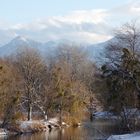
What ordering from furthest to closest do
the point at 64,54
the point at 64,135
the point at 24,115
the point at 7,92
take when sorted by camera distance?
the point at 64,54
the point at 24,115
the point at 7,92
the point at 64,135

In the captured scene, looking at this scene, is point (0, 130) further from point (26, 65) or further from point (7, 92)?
point (26, 65)

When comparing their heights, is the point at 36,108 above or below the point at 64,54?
below

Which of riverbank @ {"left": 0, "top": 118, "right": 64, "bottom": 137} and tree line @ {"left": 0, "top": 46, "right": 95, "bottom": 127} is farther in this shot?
tree line @ {"left": 0, "top": 46, "right": 95, "bottom": 127}

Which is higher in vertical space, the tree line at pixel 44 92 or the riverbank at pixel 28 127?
the tree line at pixel 44 92

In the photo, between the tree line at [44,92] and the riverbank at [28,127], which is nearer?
the riverbank at [28,127]

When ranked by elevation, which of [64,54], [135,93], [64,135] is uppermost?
A: [64,54]

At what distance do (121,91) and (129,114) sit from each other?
7.40ft

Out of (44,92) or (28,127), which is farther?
(44,92)

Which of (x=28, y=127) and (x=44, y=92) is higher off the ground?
(x=44, y=92)

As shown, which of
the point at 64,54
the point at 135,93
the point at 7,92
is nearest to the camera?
the point at 135,93

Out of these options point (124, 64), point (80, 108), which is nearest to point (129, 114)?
point (124, 64)

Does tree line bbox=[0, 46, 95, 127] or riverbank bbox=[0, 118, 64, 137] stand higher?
tree line bbox=[0, 46, 95, 127]

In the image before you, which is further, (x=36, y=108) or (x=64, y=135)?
(x=36, y=108)

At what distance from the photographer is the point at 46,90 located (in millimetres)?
61344
